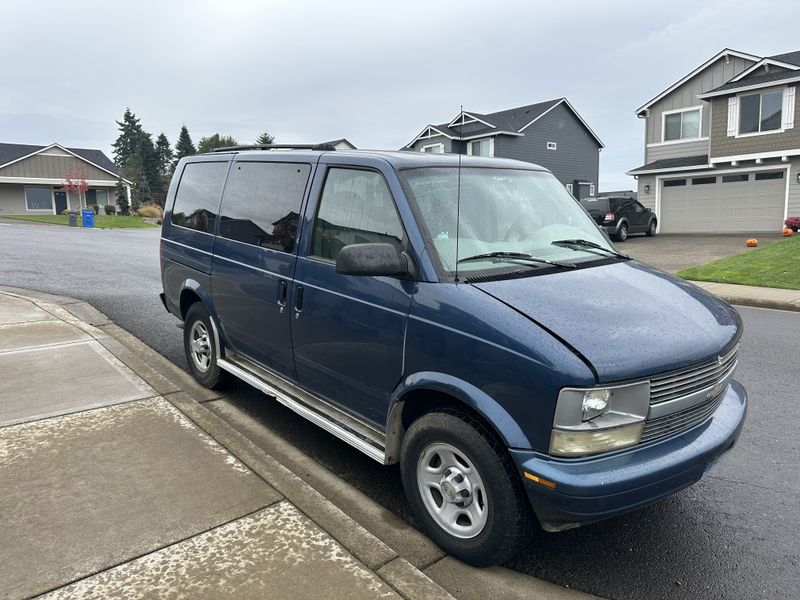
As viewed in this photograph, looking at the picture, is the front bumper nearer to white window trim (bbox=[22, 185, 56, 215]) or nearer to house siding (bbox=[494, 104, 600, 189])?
house siding (bbox=[494, 104, 600, 189])

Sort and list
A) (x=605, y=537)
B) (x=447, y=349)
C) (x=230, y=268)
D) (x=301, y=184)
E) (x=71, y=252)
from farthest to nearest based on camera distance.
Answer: (x=71, y=252) < (x=230, y=268) < (x=301, y=184) < (x=605, y=537) < (x=447, y=349)

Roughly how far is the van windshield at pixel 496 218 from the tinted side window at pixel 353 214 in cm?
17

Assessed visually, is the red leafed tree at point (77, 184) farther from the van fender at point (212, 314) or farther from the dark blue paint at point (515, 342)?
the dark blue paint at point (515, 342)

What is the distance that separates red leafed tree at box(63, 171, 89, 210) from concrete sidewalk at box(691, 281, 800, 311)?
4945cm

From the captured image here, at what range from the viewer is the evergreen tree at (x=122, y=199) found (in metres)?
52.7

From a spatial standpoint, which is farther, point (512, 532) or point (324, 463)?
point (324, 463)

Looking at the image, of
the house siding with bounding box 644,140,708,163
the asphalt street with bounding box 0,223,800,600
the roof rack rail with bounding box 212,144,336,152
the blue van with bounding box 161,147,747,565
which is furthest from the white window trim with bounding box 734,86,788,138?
the roof rack rail with bounding box 212,144,336,152

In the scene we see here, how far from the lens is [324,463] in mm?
4164

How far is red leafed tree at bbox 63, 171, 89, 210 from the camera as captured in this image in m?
48.9

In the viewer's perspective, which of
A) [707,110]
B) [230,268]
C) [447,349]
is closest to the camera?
[447,349]

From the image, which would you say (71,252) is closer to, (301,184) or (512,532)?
(301,184)

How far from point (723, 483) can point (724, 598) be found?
1241 mm

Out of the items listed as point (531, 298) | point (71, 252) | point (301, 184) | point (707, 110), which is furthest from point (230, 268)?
point (707, 110)

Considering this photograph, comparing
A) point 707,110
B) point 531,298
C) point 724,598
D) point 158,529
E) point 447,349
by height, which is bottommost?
point 724,598
